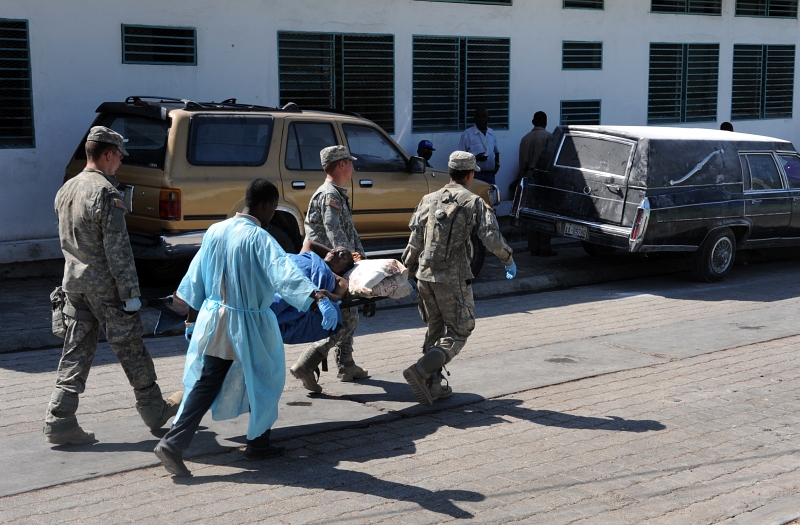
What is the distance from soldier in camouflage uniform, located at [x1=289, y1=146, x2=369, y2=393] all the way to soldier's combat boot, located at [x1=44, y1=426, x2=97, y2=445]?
5.35 feet

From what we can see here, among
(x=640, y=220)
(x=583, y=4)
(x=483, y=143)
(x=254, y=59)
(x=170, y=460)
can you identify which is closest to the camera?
(x=170, y=460)

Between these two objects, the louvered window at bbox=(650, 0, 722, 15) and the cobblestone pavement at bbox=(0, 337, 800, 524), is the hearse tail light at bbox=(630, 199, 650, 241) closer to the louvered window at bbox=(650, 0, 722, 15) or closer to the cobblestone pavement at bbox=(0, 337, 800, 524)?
the cobblestone pavement at bbox=(0, 337, 800, 524)

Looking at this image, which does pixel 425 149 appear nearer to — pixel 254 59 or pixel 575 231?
pixel 254 59

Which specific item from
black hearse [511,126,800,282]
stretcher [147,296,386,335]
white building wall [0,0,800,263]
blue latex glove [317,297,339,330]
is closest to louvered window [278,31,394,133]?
white building wall [0,0,800,263]

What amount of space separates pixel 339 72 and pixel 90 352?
8694mm

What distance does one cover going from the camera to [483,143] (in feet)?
47.5

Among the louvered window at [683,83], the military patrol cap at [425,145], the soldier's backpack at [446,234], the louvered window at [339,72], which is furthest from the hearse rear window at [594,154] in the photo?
the louvered window at [683,83]

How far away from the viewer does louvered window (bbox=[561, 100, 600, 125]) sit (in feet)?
54.8

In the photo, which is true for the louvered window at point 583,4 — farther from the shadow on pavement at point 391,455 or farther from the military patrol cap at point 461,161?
the shadow on pavement at point 391,455

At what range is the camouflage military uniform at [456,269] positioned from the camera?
22.4 feet

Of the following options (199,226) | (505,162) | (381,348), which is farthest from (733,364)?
(505,162)

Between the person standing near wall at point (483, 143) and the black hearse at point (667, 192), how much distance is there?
175 cm

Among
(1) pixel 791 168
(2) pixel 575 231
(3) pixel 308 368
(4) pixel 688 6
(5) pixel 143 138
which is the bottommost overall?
(3) pixel 308 368

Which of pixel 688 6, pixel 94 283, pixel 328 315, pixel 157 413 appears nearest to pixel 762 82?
pixel 688 6
